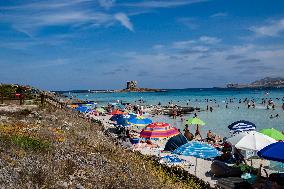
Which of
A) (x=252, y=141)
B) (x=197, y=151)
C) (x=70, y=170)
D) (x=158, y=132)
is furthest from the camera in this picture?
(x=158, y=132)

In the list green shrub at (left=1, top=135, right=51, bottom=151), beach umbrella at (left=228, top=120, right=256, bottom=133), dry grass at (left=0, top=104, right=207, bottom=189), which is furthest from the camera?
beach umbrella at (left=228, top=120, right=256, bottom=133)

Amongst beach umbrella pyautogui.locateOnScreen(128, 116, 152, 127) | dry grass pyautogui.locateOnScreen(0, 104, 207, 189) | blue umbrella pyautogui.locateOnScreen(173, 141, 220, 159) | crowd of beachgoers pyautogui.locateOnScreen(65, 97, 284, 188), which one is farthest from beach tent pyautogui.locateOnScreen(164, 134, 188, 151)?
beach umbrella pyautogui.locateOnScreen(128, 116, 152, 127)

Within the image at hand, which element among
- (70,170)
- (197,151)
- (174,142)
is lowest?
(174,142)

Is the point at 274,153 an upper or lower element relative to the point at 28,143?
lower

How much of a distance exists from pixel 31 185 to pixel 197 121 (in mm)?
21704

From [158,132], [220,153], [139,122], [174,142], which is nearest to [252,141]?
[220,153]

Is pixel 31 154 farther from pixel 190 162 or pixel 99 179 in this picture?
pixel 190 162

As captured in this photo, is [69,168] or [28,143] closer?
Answer: [69,168]

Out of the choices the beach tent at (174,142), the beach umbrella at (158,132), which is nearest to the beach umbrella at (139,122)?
the beach umbrella at (158,132)

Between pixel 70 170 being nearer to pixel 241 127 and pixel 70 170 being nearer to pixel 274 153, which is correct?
pixel 274 153

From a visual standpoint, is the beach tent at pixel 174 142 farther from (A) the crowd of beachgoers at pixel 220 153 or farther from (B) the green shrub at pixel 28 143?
(B) the green shrub at pixel 28 143

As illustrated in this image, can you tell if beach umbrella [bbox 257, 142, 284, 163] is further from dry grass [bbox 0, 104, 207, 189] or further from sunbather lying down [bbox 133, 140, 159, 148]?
sunbather lying down [bbox 133, 140, 159, 148]

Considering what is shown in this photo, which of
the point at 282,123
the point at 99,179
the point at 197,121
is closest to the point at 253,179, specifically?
Answer: the point at 99,179

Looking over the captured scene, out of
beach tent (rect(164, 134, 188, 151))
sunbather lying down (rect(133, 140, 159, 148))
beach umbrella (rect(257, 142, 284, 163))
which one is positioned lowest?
sunbather lying down (rect(133, 140, 159, 148))
